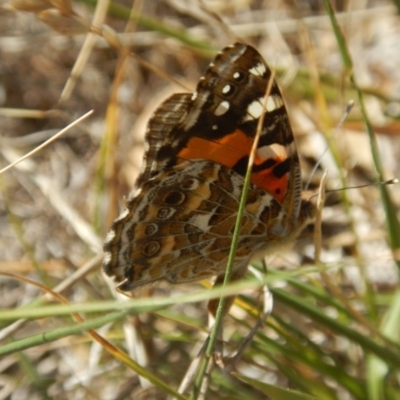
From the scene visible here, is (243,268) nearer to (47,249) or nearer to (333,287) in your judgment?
(333,287)

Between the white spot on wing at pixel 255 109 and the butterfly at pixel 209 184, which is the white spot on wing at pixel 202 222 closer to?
the butterfly at pixel 209 184

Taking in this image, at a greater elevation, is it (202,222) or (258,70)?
(258,70)

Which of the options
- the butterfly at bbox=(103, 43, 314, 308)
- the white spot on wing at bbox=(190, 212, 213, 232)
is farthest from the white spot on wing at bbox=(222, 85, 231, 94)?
the white spot on wing at bbox=(190, 212, 213, 232)

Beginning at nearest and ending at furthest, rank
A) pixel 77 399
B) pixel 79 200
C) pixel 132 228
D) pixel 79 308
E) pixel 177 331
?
pixel 79 308 < pixel 132 228 < pixel 77 399 < pixel 177 331 < pixel 79 200

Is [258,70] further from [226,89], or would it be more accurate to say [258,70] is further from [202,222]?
[202,222]

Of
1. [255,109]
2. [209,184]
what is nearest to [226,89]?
[255,109]

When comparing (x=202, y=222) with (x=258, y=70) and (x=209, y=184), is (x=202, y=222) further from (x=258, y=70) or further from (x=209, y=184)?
(x=258, y=70)

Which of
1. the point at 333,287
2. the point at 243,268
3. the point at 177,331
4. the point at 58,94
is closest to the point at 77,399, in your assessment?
the point at 177,331

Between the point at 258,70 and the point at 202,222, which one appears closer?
the point at 258,70
